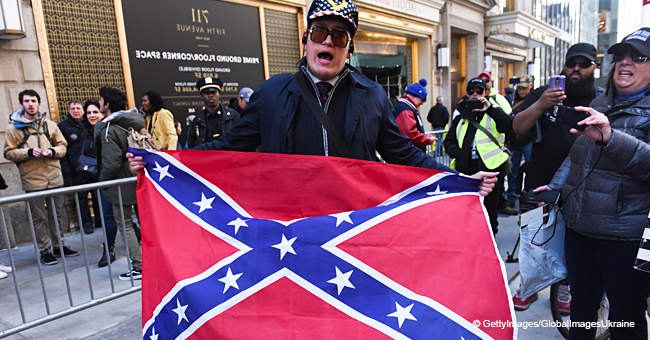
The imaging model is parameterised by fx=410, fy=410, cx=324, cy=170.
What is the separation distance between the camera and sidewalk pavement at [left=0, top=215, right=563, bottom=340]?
3.54m

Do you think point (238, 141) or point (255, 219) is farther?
point (238, 141)

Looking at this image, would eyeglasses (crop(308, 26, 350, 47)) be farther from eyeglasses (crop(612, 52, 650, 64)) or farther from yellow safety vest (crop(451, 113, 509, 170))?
yellow safety vest (crop(451, 113, 509, 170))

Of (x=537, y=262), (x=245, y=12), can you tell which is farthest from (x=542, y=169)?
(x=245, y=12)

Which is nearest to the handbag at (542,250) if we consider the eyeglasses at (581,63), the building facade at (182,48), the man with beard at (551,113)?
the man with beard at (551,113)

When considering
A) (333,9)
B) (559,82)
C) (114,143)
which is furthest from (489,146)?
(114,143)

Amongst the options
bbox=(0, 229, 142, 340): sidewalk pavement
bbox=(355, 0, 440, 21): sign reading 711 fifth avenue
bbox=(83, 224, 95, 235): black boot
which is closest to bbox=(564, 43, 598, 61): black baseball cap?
bbox=(0, 229, 142, 340): sidewalk pavement

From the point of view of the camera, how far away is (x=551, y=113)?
3.51 m

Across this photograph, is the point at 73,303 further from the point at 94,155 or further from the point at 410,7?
the point at 410,7

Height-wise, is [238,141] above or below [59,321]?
above

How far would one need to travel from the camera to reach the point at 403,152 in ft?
8.04

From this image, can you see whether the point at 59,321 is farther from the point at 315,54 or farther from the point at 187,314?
the point at 315,54

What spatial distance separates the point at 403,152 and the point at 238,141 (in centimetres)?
98

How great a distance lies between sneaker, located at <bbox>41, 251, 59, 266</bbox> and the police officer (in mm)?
2385

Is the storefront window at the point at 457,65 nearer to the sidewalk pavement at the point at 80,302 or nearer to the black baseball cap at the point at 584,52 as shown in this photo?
the sidewalk pavement at the point at 80,302
